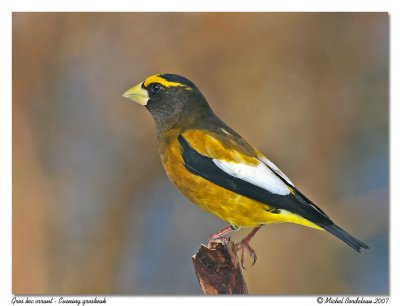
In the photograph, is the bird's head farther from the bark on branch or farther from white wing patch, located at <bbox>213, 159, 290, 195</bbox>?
the bark on branch

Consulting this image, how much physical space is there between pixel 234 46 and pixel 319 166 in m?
0.86

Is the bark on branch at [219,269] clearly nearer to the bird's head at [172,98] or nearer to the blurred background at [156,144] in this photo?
the blurred background at [156,144]

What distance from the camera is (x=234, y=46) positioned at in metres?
4.14

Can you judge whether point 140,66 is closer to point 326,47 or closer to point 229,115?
point 229,115

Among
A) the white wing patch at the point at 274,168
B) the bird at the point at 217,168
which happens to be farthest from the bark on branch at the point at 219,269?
the white wing patch at the point at 274,168

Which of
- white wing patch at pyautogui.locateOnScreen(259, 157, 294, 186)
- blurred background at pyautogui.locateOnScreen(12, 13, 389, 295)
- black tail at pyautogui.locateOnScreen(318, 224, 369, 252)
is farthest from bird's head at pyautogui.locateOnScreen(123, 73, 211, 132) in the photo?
black tail at pyautogui.locateOnScreen(318, 224, 369, 252)

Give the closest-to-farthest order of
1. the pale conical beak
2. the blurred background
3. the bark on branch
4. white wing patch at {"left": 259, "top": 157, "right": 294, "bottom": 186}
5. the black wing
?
the bark on branch
the black wing
white wing patch at {"left": 259, "top": 157, "right": 294, "bottom": 186}
the pale conical beak
the blurred background

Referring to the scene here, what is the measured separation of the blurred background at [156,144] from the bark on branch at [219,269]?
11.5 inches

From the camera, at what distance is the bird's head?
378 cm

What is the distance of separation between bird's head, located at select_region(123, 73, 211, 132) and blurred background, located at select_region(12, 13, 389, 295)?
0.80 feet

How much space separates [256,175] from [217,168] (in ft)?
0.66

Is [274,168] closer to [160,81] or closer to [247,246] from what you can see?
[247,246]

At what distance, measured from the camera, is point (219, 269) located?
349cm
